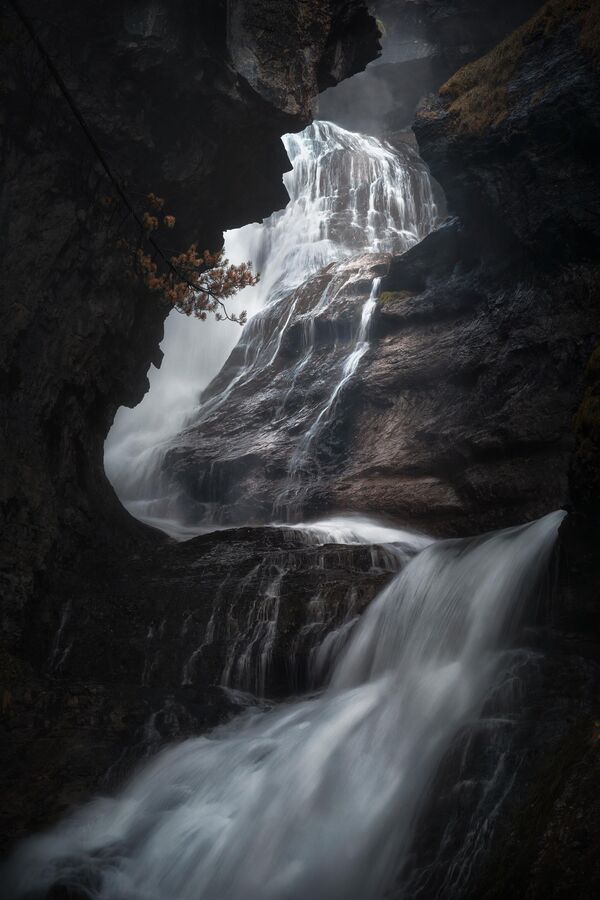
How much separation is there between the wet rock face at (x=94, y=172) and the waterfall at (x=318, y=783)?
13.0ft

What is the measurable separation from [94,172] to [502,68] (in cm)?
1068

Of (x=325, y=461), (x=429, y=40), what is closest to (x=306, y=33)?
(x=325, y=461)

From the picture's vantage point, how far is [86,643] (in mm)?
10102

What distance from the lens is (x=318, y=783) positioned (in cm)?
609

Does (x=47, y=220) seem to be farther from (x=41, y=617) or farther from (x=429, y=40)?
(x=429, y=40)

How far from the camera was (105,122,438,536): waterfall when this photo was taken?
2370cm

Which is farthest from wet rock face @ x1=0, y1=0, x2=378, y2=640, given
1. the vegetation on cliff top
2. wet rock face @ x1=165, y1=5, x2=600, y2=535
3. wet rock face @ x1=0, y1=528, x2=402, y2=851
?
wet rock face @ x1=165, y1=5, x2=600, y2=535

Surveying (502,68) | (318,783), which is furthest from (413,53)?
(318,783)

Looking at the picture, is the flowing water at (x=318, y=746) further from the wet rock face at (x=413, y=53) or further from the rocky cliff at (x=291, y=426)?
the wet rock face at (x=413, y=53)

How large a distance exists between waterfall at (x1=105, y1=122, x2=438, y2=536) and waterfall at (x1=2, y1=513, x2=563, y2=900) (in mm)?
14133

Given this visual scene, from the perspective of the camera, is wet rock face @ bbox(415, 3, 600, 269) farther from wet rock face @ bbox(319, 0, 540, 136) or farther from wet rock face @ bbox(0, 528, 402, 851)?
wet rock face @ bbox(319, 0, 540, 136)

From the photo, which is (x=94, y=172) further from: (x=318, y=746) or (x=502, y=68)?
(x=502, y=68)

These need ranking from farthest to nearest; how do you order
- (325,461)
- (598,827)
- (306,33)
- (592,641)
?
(325,461)
(306,33)
(592,641)
(598,827)

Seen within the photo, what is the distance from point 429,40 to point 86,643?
3716 centimetres
